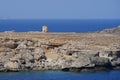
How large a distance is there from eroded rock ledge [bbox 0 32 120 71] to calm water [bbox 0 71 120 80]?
1.39m

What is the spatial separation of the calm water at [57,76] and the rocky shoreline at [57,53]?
1.39 m

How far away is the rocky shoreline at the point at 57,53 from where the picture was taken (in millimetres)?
56750

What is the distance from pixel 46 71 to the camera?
185ft

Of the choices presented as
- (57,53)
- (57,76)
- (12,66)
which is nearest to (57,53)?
(57,53)

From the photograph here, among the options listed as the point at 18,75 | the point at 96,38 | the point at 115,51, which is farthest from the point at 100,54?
the point at 18,75

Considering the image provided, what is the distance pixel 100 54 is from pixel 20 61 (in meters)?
9.12

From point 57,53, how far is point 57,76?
5614 mm

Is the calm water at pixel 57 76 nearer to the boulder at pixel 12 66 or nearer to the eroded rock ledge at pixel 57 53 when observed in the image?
the boulder at pixel 12 66

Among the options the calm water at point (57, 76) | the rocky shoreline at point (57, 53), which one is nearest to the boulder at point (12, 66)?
the rocky shoreline at point (57, 53)

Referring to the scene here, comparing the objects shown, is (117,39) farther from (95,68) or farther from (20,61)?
(20,61)

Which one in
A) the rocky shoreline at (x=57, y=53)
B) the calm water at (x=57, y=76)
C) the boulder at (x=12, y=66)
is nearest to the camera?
the calm water at (x=57, y=76)

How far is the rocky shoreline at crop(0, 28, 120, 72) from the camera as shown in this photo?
56750 millimetres

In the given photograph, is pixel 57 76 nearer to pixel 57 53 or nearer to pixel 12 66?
pixel 12 66

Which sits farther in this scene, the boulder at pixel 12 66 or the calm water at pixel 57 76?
the boulder at pixel 12 66
